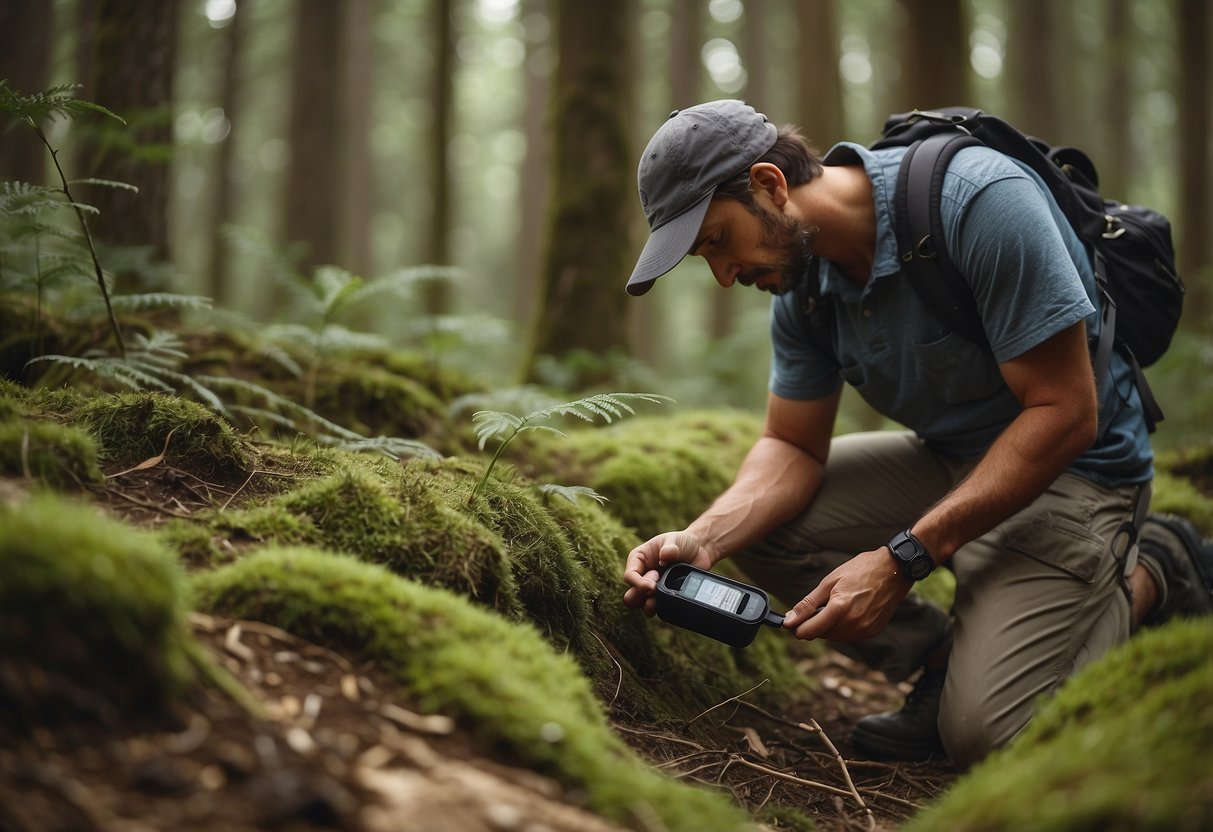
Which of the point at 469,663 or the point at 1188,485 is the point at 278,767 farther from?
the point at 1188,485

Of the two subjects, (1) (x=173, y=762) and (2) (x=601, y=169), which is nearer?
(1) (x=173, y=762)

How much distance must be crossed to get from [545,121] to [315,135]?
5.93m

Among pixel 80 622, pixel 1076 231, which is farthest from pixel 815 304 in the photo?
pixel 80 622

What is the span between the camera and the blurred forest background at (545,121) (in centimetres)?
570

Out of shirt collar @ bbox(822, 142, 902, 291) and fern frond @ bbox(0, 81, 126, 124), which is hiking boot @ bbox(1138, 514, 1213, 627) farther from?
fern frond @ bbox(0, 81, 126, 124)

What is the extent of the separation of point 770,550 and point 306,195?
32.0 ft

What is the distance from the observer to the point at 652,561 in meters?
3.34

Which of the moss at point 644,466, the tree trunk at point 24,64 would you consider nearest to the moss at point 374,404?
the moss at point 644,466

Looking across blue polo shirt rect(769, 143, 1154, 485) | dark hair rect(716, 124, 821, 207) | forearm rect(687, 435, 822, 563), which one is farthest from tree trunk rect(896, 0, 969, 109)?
forearm rect(687, 435, 822, 563)

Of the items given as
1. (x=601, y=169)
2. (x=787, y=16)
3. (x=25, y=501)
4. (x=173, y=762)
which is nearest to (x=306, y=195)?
→ (x=601, y=169)

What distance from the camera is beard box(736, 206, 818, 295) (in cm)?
342

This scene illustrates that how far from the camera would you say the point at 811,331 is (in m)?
3.83

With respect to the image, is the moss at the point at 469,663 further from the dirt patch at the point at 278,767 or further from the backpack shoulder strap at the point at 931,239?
the backpack shoulder strap at the point at 931,239

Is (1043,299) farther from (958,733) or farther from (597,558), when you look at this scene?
(597,558)
